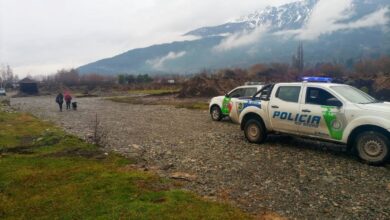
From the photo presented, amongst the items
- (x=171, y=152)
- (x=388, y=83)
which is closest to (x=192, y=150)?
(x=171, y=152)

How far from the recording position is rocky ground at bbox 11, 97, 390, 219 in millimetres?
6633

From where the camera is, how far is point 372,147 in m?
8.91

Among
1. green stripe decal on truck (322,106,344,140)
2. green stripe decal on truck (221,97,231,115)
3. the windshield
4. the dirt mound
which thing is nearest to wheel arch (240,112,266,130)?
green stripe decal on truck (322,106,344,140)

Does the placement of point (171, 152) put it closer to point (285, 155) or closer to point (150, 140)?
point (150, 140)

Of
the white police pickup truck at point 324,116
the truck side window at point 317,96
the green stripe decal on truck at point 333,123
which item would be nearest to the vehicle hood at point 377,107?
the white police pickup truck at point 324,116

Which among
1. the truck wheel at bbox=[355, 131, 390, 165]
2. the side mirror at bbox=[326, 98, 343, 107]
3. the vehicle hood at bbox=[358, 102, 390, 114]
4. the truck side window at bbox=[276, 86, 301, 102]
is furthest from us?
the truck side window at bbox=[276, 86, 301, 102]

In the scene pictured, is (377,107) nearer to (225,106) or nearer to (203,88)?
(225,106)

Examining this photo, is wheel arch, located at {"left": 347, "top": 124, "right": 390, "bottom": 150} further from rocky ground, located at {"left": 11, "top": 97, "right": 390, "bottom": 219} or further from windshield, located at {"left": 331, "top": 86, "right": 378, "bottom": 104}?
windshield, located at {"left": 331, "top": 86, "right": 378, "bottom": 104}

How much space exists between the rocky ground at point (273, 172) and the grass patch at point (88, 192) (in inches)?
25.5

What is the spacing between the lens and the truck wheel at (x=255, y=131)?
463 inches

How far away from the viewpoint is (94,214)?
638 centimetres

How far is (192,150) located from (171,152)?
69 centimetres

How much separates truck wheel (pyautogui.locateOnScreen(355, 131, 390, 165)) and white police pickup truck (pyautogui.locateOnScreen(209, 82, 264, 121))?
27.2 ft

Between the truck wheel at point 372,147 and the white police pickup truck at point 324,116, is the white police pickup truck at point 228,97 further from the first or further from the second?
the truck wheel at point 372,147
